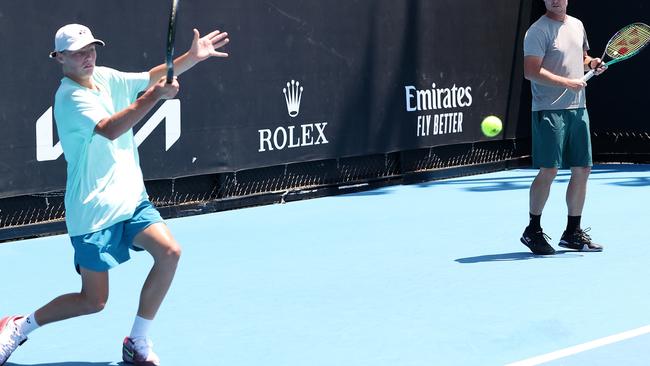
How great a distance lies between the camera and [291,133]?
10.5 metres

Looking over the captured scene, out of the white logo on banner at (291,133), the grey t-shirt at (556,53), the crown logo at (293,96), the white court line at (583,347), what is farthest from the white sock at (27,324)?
the crown logo at (293,96)

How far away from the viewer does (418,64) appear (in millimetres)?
11766

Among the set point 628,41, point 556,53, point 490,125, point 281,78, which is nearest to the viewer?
point 556,53

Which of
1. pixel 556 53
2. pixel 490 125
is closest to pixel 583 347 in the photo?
pixel 556 53

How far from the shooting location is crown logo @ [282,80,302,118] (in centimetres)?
1047

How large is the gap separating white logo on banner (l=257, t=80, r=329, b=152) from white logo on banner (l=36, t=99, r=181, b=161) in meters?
0.95

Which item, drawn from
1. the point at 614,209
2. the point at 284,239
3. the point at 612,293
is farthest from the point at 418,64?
the point at 612,293

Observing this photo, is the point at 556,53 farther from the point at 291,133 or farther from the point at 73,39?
the point at 73,39

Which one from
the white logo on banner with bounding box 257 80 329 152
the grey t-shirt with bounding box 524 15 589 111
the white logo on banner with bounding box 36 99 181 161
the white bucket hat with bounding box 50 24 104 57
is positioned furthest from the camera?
the white logo on banner with bounding box 257 80 329 152

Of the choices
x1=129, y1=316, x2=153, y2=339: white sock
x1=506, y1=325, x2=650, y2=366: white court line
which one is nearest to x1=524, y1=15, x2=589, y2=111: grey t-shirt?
x1=506, y1=325, x2=650, y2=366: white court line

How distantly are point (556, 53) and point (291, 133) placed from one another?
3452 mm

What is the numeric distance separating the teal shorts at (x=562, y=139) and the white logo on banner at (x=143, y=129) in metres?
3.07

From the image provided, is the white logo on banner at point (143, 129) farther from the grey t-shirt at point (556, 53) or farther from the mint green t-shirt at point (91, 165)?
the mint green t-shirt at point (91, 165)

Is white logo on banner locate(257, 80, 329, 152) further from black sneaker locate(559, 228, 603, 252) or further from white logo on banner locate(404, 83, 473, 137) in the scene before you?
black sneaker locate(559, 228, 603, 252)
